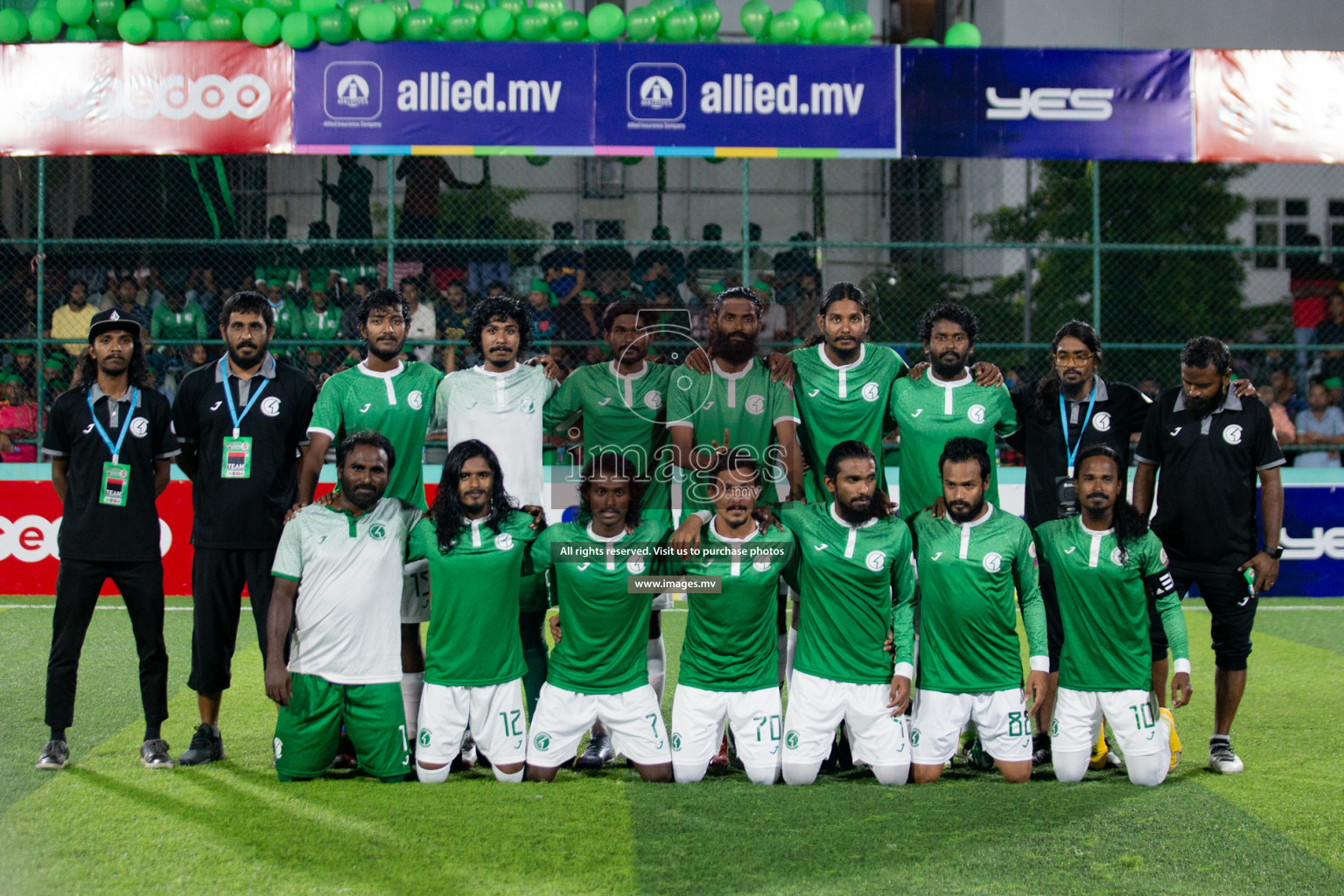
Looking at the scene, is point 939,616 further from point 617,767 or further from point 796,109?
point 796,109

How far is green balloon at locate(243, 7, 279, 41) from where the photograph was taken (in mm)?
10641

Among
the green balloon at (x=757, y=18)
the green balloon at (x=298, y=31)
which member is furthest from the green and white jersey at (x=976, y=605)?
the green balloon at (x=298, y=31)

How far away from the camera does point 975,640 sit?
500cm

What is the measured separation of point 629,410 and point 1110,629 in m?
2.22

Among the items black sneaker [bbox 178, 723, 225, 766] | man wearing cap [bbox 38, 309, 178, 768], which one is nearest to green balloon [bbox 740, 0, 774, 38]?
man wearing cap [bbox 38, 309, 178, 768]

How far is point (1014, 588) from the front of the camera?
202 inches

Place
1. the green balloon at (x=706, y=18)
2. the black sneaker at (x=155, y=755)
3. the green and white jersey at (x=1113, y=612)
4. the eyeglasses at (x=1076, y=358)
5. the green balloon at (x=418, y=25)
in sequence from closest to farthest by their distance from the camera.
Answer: the green and white jersey at (x=1113, y=612) < the black sneaker at (x=155, y=755) < the eyeglasses at (x=1076, y=358) < the green balloon at (x=418, y=25) < the green balloon at (x=706, y=18)

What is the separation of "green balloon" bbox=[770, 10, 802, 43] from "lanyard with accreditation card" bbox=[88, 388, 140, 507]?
24.5 feet

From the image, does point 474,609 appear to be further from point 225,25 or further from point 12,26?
point 12,26

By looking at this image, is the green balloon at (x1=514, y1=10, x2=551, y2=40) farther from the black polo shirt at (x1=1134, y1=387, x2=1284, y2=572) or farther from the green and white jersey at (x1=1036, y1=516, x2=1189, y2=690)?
the green and white jersey at (x1=1036, y1=516, x2=1189, y2=690)

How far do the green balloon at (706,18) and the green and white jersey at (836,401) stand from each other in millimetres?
6566

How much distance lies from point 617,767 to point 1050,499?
89.9 inches

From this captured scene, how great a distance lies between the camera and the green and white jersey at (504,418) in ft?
17.5

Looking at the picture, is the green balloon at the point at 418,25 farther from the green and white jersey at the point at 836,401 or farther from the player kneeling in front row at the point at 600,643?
the player kneeling in front row at the point at 600,643
